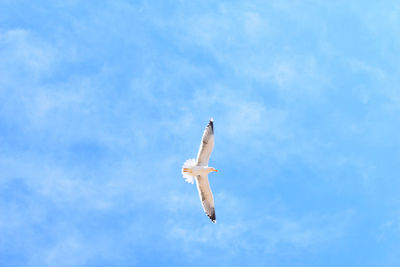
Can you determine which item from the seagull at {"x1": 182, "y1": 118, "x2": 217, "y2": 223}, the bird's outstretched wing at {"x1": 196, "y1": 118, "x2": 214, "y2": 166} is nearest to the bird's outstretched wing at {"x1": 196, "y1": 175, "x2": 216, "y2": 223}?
the seagull at {"x1": 182, "y1": 118, "x2": 217, "y2": 223}

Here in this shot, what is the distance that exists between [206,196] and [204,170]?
231 cm

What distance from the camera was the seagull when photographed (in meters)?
35.0

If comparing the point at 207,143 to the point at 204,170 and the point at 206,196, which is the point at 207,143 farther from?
the point at 206,196

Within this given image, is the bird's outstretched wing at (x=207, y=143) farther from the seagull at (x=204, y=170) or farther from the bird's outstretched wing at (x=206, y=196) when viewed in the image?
the bird's outstretched wing at (x=206, y=196)

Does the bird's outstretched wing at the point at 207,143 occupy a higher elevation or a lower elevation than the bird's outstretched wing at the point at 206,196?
higher

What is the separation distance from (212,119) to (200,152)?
2.74m

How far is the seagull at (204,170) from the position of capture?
115 ft

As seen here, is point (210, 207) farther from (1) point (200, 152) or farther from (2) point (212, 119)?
(2) point (212, 119)

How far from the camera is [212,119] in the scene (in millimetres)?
35156

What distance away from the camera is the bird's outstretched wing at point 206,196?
119 ft

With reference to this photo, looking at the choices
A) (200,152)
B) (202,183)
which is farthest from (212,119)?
(202,183)

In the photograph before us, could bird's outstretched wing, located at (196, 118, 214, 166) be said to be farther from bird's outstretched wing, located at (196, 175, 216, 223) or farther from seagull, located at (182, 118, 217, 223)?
bird's outstretched wing, located at (196, 175, 216, 223)

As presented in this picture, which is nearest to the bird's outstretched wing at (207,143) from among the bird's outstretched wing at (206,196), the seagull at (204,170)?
the seagull at (204,170)

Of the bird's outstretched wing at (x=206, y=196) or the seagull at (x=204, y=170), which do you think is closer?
the seagull at (x=204, y=170)
